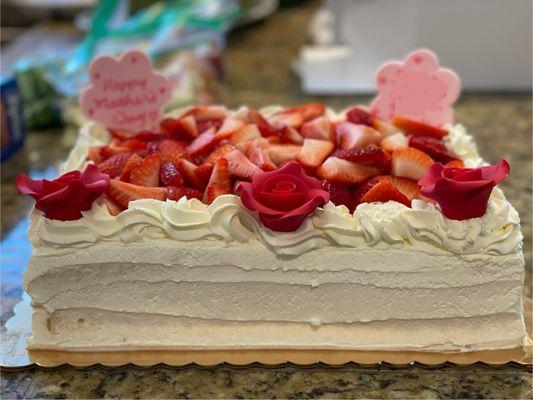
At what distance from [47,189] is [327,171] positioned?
501 millimetres

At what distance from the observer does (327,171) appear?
1329 millimetres

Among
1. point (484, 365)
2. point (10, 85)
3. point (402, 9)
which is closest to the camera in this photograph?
point (484, 365)

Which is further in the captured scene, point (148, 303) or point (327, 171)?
point (327, 171)

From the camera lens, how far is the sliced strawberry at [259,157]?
1349 millimetres

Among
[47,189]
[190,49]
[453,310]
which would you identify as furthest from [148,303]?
[190,49]

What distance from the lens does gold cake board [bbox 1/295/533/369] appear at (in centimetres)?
118

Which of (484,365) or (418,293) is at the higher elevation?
(418,293)

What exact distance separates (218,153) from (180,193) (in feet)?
0.53

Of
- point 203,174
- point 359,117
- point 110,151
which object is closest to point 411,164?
point 359,117

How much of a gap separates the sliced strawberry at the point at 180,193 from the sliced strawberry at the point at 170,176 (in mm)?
17

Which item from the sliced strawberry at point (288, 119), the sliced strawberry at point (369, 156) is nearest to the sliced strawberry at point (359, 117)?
the sliced strawberry at point (288, 119)

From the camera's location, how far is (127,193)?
1.26 m

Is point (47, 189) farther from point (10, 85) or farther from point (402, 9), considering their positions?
point (402, 9)

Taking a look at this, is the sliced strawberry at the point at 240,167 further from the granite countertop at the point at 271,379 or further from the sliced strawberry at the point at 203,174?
the granite countertop at the point at 271,379
